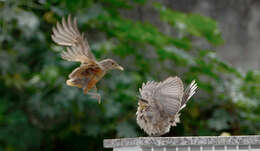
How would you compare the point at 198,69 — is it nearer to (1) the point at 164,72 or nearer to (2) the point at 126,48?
(1) the point at 164,72

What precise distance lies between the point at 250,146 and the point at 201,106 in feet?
11.7

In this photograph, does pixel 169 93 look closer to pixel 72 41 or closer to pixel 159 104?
pixel 159 104

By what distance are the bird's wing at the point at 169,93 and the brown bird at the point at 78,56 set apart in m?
0.27

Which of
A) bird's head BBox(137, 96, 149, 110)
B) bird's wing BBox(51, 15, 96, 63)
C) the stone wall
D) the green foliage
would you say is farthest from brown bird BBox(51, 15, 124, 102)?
the green foliage

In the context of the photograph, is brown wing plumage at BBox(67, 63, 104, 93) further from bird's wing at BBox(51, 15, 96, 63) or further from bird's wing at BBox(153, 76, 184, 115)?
bird's wing at BBox(153, 76, 184, 115)

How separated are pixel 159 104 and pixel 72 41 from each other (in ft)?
1.62

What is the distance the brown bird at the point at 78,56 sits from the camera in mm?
1979

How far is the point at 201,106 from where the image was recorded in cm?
545

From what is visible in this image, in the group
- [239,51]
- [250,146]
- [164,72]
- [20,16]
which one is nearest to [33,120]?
[20,16]

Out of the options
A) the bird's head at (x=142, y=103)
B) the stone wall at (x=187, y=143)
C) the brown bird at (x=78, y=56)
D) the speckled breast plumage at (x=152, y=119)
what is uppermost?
the brown bird at (x=78, y=56)

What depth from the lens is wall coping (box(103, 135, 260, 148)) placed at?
175 centimetres

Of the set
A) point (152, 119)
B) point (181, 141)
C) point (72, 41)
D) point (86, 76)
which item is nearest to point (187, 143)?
point (181, 141)

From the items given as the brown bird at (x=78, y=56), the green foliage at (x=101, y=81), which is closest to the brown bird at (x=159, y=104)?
the brown bird at (x=78, y=56)

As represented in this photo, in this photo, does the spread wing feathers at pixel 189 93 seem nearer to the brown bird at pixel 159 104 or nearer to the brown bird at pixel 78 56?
the brown bird at pixel 159 104
